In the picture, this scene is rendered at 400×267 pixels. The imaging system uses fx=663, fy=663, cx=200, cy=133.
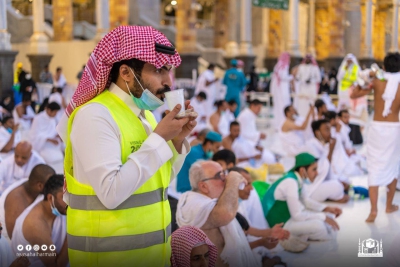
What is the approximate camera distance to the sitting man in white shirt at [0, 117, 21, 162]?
7936mm

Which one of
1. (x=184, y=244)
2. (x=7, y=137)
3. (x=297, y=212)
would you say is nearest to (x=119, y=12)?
(x=7, y=137)

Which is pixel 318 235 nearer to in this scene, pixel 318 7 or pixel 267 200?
pixel 267 200

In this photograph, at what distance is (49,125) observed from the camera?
360 inches

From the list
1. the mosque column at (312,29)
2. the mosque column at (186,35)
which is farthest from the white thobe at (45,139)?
the mosque column at (312,29)

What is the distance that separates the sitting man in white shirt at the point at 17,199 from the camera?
16.0ft

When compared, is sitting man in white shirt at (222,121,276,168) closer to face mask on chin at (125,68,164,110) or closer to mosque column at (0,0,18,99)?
mosque column at (0,0,18,99)

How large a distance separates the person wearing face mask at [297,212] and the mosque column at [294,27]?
14580 mm

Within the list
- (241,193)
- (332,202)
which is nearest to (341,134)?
(332,202)

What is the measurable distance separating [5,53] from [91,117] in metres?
10.3

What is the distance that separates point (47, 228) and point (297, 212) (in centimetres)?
232

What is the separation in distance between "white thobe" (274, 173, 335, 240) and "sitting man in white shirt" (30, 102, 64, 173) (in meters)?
4.07

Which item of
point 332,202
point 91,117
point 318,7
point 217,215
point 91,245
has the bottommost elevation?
point 332,202

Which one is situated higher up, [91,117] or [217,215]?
[91,117]

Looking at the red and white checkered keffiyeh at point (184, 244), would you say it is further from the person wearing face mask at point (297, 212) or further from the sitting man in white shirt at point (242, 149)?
the sitting man in white shirt at point (242, 149)
